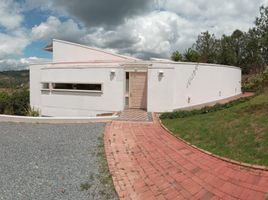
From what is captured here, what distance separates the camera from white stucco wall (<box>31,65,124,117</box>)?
44.5 ft

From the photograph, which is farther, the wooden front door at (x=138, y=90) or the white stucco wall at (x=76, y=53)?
the white stucco wall at (x=76, y=53)

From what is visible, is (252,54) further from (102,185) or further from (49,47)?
(102,185)

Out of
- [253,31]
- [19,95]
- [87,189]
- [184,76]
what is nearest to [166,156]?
[87,189]

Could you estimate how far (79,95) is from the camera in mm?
14734

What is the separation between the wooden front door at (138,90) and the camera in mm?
13883

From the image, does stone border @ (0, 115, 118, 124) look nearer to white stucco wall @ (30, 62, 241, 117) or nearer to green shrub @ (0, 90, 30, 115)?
white stucco wall @ (30, 62, 241, 117)

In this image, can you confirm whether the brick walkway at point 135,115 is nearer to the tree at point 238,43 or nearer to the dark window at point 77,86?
the dark window at point 77,86

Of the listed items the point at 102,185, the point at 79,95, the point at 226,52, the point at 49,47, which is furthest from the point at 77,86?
the point at 226,52

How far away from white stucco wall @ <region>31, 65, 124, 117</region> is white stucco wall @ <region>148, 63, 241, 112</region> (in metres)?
2.02

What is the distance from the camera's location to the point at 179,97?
45.4ft

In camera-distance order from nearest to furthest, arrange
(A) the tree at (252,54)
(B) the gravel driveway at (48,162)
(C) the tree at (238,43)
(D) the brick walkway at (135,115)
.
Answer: (B) the gravel driveway at (48,162)
(D) the brick walkway at (135,115)
(A) the tree at (252,54)
(C) the tree at (238,43)

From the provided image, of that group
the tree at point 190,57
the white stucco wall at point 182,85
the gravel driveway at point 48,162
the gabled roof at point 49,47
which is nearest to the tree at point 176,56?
A: the tree at point 190,57

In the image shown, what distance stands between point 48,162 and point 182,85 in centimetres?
1015

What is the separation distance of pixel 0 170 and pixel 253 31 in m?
41.0
